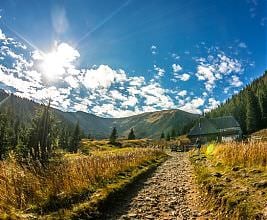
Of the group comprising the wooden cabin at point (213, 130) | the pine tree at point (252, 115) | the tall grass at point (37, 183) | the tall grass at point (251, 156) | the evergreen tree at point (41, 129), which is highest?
the pine tree at point (252, 115)

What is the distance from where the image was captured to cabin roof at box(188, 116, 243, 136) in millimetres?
101438

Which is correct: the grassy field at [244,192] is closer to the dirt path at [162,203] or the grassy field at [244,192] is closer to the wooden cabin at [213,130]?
the dirt path at [162,203]

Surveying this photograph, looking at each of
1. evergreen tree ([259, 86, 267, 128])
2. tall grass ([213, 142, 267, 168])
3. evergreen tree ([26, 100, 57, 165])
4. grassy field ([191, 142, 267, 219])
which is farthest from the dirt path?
evergreen tree ([259, 86, 267, 128])

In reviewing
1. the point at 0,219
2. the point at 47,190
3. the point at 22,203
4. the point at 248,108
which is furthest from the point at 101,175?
the point at 248,108

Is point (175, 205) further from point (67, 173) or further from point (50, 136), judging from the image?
point (50, 136)

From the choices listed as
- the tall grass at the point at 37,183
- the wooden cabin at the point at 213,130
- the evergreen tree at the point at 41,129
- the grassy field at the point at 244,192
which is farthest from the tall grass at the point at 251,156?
the wooden cabin at the point at 213,130

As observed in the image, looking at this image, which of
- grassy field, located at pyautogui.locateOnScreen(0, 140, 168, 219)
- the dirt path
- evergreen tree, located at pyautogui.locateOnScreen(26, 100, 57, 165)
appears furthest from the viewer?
evergreen tree, located at pyautogui.locateOnScreen(26, 100, 57, 165)

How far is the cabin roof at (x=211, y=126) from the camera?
101438mm

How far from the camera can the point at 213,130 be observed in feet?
332

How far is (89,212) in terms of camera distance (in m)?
9.78

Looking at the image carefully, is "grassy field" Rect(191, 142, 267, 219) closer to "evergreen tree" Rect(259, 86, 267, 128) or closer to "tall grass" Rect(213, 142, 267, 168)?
"tall grass" Rect(213, 142, 267, 168)

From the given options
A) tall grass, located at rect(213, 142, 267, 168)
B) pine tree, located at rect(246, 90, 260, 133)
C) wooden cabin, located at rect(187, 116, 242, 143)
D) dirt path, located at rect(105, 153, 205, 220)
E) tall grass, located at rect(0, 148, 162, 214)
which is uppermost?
pine tree, located at rect(246, 90, 260, 133)

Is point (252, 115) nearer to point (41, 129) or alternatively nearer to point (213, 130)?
point (213, 130)

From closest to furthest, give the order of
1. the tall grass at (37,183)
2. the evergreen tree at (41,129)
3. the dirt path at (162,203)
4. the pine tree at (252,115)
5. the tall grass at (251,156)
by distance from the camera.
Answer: the tall grass at (37,183) < the dirt path at (162,203) < the tall grass at (251,156) < the evergreen tree at (41,129) < the pine tree at (252,115)
